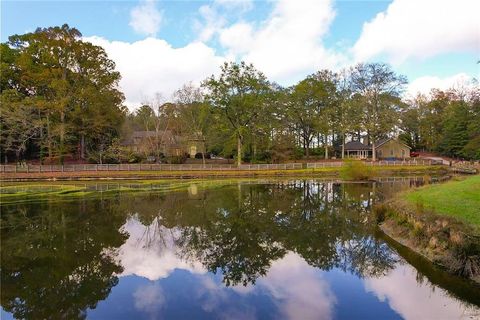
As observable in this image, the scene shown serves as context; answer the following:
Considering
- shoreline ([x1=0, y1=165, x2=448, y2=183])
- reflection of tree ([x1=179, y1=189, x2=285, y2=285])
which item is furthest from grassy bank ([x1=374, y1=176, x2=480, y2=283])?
shoreline ([x1=0, y1=165, x2=448, y2=183])

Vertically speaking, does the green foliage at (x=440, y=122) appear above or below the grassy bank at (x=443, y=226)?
above

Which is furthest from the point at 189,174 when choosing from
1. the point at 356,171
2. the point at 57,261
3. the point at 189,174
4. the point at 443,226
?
the point at 443,226

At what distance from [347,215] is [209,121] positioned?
46.0 meters

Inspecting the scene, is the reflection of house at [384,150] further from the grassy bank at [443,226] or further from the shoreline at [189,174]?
the grassy bank at [443,226]

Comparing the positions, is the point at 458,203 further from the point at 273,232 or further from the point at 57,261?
the point at 57,261

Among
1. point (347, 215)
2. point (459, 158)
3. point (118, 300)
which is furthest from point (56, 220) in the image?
point (459, 158)

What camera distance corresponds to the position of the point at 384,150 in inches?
3105

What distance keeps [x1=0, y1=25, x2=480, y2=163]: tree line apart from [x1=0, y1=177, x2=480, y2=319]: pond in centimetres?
3359

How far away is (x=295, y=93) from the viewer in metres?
69.6

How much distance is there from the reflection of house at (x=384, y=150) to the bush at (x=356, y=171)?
36544 millimetres

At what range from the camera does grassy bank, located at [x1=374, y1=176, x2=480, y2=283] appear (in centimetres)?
1114

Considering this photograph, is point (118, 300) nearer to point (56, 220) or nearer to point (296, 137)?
point (56, 220)

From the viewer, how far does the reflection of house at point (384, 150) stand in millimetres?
77875

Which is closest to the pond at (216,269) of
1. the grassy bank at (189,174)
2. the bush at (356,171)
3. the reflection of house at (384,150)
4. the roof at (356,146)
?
the bush at (356,171)
